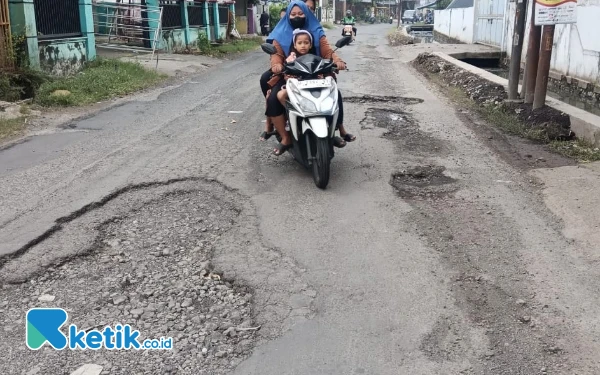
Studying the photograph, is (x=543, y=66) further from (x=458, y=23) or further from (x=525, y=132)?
(x=458, y=23)

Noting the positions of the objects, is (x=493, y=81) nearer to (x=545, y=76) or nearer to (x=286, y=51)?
(x=545, y=76)

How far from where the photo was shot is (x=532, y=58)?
27.3 ft

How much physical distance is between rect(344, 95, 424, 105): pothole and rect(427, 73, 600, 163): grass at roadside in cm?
83

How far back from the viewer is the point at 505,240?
4070mm

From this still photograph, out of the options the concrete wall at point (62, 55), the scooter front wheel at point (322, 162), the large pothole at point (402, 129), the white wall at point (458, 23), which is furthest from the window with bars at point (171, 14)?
the scooter front wheel at point (322, 162)

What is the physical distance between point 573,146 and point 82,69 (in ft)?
32.4

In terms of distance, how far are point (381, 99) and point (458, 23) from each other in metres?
18.5

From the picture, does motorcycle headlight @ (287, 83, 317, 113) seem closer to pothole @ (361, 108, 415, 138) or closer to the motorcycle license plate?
the motorcycle license plate

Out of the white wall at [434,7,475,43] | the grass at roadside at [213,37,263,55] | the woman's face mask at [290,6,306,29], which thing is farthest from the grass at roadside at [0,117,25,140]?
the white wall at [434,7,475,43]

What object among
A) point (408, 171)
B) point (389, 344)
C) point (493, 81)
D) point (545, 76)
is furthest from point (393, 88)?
point (389, 344)

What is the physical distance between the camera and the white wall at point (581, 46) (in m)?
10.1

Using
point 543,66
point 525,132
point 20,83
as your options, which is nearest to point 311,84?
point 525,132

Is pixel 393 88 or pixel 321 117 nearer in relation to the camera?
pixel 321 117

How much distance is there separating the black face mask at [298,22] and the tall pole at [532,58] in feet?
13.5
